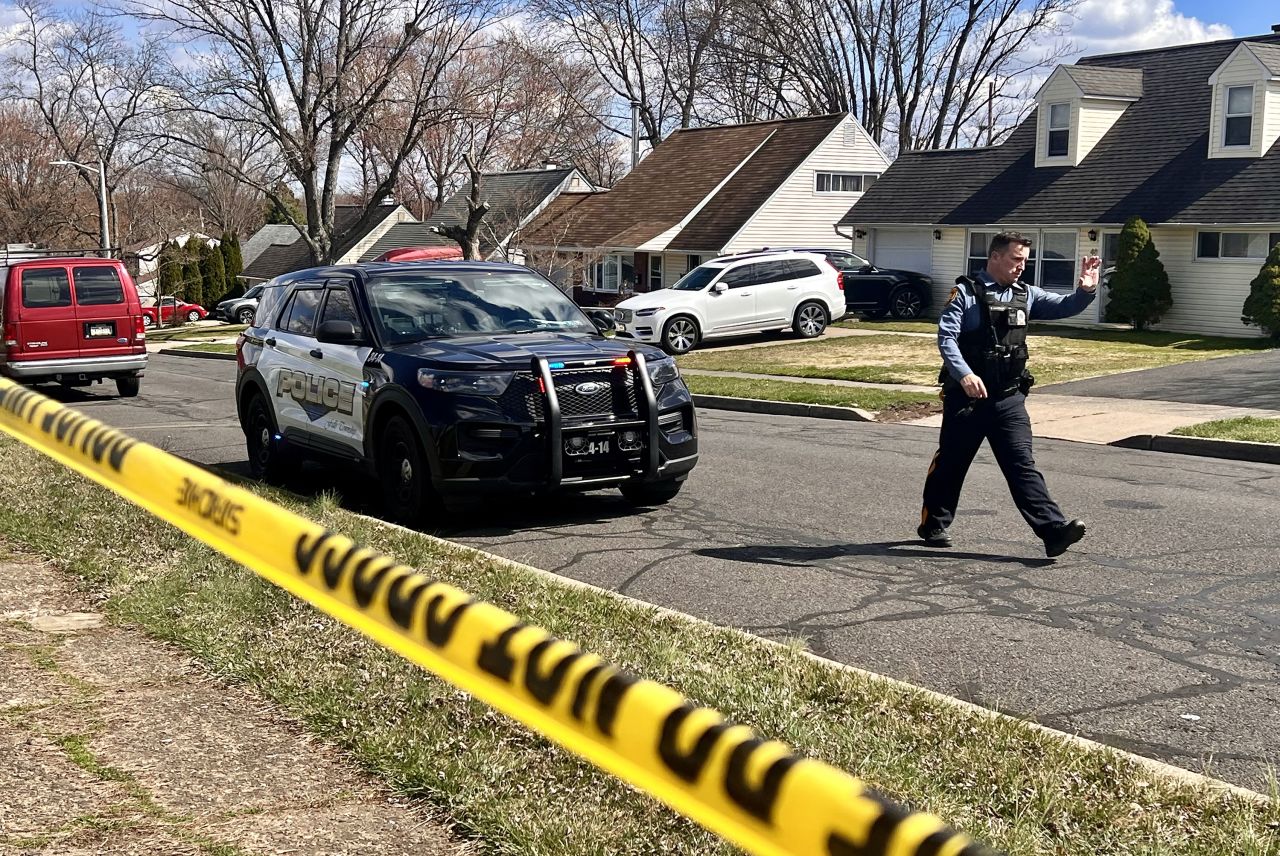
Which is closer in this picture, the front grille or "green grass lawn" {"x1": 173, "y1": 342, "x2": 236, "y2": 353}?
the front grille

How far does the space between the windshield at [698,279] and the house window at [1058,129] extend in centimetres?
942

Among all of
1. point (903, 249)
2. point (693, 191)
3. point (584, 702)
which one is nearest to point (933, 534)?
point (584, 702)

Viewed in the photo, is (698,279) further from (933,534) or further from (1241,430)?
(933,534)

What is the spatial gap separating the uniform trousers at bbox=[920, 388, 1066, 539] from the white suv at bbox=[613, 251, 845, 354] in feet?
65.9

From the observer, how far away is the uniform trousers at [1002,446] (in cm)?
814

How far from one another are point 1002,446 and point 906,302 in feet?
92.1

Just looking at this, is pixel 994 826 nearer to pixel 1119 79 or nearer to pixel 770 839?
pixel 770 839

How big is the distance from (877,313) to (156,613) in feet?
100

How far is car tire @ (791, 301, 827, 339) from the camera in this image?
99.6ft

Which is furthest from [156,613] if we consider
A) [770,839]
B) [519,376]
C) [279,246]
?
[279,246]

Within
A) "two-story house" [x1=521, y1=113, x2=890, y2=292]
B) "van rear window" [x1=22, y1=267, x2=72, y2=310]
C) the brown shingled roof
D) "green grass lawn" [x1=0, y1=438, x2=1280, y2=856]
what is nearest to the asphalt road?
"green grass lawn" [x1=0, y1=438, x2=1280, y2=856]

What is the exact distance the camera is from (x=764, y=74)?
59812 mm

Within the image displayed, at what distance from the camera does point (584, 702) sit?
2.47 metres

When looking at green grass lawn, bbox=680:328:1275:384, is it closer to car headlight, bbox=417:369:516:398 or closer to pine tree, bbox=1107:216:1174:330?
pine tree, bbox=1107:216:1174:330
